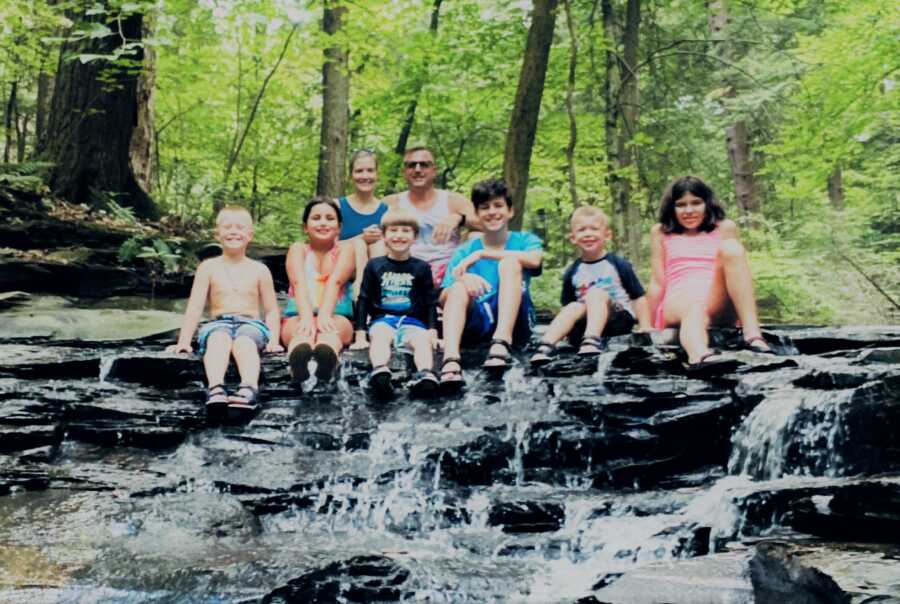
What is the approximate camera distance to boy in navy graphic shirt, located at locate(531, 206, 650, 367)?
552 centimetres

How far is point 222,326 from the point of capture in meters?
5.21

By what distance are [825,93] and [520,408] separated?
7646mm

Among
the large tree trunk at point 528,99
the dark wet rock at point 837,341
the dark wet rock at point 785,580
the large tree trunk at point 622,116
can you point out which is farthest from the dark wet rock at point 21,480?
the large tree trunk at point 622,116

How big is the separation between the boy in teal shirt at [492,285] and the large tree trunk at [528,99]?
286cm

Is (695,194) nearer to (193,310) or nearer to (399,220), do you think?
(399,220)

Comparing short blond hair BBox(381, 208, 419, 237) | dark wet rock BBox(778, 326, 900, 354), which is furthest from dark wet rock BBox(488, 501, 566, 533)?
dark wet rock BBox(778, 326, 900, 354)

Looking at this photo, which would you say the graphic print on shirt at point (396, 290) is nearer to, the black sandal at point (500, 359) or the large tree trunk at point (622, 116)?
the black sandal at point (500, 359)

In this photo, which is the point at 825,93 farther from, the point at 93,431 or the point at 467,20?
the point at 93,431

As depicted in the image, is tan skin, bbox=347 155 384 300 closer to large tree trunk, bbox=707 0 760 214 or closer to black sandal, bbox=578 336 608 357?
black sandal, bbox=578 336 608 357

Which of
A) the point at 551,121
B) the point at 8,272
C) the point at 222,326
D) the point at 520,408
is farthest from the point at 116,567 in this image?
the point at 551,121

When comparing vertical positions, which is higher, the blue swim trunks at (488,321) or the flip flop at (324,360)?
the blue swim trunks at (488,321)

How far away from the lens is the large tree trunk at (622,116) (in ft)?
36.4

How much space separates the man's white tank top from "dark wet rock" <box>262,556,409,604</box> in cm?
330

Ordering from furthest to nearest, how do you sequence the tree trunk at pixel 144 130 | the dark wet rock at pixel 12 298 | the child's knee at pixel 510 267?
the tree trunk at pixel 144 130 → the dark wet rock at pixel 12 298 → the child's knee at pixel 510 267
